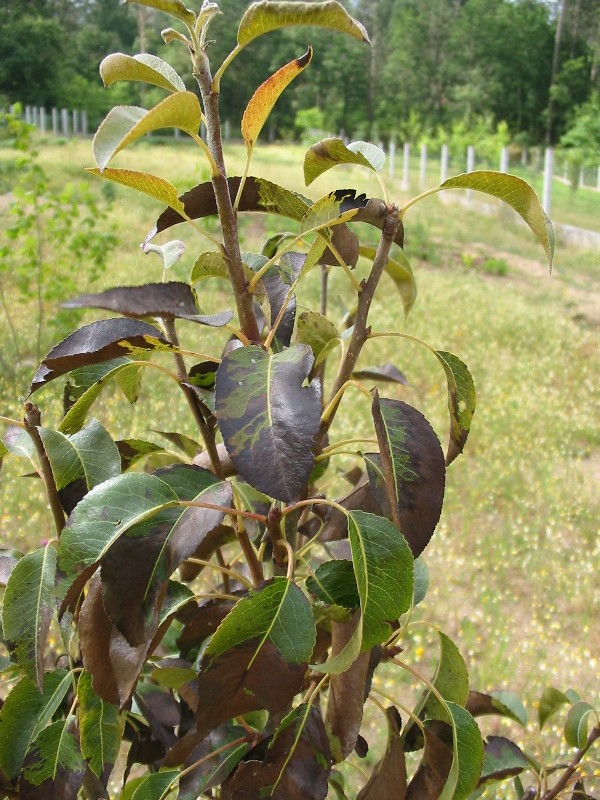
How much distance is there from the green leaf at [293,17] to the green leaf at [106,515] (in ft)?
0.97

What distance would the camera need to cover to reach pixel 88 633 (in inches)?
20.6

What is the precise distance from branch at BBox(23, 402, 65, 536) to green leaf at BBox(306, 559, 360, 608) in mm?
197

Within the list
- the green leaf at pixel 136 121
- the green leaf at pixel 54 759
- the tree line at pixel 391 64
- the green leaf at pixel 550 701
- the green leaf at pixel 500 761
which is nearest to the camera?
the green leaf at pixel 136 121

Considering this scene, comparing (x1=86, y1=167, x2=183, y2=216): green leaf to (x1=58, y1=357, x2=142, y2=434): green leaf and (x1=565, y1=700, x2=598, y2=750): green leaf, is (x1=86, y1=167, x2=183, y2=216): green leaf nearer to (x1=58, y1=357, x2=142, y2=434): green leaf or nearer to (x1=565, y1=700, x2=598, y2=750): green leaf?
(x1=58, y1=357, x2=142, y2=434): green leaf

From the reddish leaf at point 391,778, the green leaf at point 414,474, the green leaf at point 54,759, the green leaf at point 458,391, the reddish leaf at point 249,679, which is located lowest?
the green leaf at point 54,759

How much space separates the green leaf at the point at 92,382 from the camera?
1.88 ft

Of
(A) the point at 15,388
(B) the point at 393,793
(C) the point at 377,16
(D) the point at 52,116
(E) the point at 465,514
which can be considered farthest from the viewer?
(C) the point at 377,16

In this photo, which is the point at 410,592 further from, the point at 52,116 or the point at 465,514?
the point at 52,116

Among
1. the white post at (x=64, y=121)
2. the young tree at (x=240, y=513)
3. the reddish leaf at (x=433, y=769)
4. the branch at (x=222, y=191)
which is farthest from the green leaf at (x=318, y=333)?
the white post at (x=64, y=121)

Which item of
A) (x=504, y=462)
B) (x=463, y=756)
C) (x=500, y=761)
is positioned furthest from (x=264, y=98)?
(x=504, y=462)

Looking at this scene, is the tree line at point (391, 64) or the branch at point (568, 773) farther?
the tree line at point (391, 64)

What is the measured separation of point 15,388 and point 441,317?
2.78 meters

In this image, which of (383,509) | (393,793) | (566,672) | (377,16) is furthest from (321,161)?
(377,16)

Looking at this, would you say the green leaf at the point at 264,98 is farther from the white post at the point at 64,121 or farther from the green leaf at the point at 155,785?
the white post at the point at 64,121
